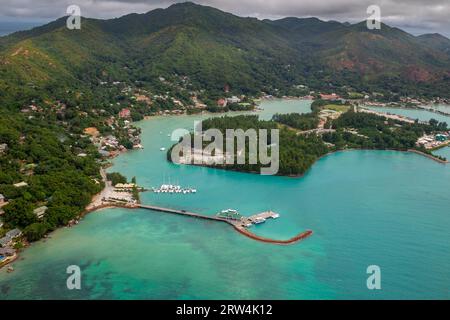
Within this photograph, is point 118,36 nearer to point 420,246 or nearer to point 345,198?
point 345,198

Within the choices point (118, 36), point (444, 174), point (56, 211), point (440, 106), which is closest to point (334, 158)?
point (444, 174)

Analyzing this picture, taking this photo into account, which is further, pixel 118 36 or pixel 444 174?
pixel 118 36
